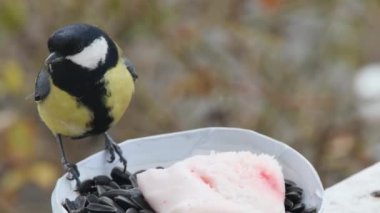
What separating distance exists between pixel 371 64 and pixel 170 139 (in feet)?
9.53

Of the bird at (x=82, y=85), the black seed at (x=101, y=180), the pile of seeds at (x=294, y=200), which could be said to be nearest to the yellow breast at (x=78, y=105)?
the bird at (x=82, y=85)

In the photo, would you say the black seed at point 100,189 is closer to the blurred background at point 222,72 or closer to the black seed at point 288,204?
the black seed at point 288,204

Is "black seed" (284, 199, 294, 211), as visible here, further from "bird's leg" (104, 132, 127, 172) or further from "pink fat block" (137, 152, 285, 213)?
"bird's leg" (104, 132, 127, 172)

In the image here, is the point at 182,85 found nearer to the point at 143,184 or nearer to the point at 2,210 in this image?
the point at 2,210

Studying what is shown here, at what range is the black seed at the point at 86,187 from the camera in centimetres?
138

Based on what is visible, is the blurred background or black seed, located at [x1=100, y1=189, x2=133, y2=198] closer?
black seed, located at [x1=100, y1=189, x2=133, y2=198]

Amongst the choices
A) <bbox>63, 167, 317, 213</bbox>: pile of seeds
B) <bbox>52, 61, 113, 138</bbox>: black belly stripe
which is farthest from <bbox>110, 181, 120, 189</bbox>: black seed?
<bbox>52, 61, 113, 138</bbox>: black belly stripe

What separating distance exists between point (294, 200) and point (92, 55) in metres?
0.38

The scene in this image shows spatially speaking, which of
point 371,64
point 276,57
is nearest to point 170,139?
point 276,57

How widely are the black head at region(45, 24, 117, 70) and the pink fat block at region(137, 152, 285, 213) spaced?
20cm

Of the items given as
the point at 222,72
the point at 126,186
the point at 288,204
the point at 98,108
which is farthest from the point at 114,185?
the point at 222,72

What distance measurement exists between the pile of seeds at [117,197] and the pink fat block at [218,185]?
0.03 meters

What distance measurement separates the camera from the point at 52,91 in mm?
1494

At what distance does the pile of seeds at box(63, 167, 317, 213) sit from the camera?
1.33 m
